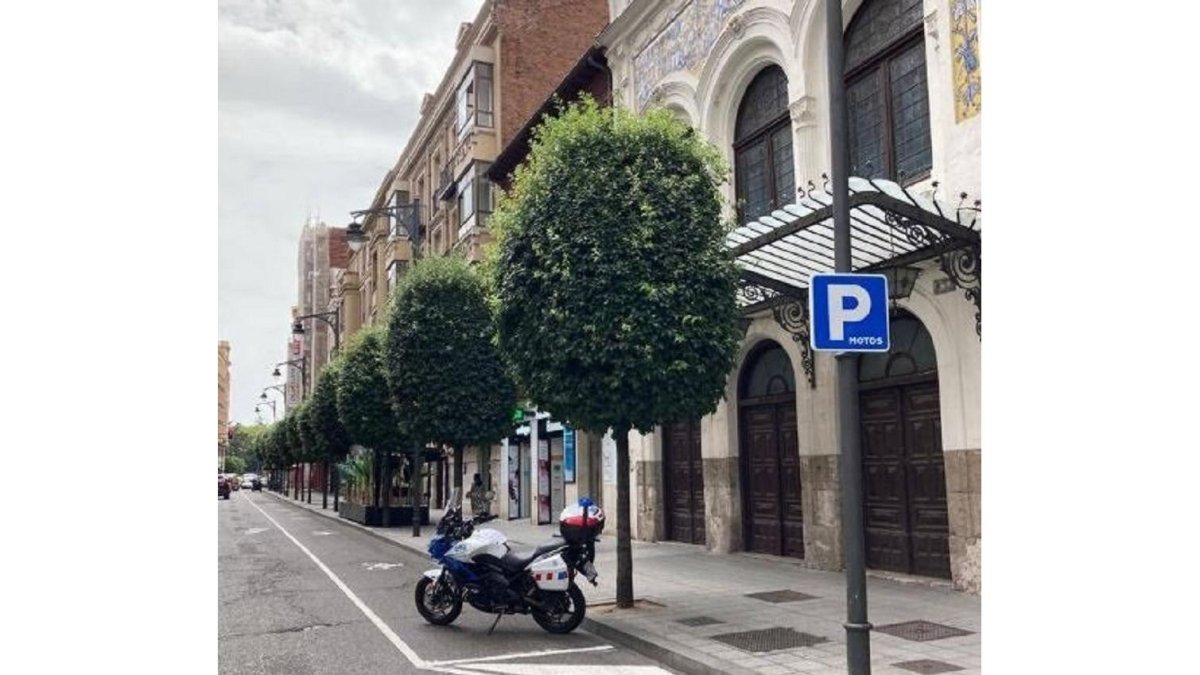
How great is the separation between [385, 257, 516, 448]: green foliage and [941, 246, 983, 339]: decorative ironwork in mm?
12972

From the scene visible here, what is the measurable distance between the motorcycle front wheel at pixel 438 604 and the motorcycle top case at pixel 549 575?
102 centimetres

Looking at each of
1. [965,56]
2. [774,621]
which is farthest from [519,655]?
[965,56]

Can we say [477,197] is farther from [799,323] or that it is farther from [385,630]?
[385,630]

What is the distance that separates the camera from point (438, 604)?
9953 millimetres

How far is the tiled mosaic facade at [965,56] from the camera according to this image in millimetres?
10469

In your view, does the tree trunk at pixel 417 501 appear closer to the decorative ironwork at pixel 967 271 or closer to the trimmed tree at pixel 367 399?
the trimmed tree at pixel 367 399

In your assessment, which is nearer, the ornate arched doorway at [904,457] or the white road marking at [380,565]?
the ornate arched doorway at [904,457]

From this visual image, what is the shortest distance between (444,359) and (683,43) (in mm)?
9311

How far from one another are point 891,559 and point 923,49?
257 inches

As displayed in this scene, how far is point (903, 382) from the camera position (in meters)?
12.1

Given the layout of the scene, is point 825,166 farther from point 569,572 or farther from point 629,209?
point 569,572

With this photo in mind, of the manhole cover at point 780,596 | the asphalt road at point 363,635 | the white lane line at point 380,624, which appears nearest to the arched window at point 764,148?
the manhole cover at point 780,596
